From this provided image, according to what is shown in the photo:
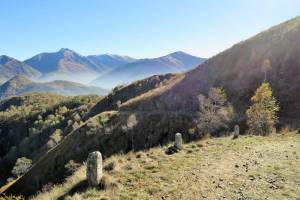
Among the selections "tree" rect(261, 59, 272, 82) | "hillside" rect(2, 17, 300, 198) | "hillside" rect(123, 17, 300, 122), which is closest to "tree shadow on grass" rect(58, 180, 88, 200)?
"hillside" rect(2, 17, 300, 198)

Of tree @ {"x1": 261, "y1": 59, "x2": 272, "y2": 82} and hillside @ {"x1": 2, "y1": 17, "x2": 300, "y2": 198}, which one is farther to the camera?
tree @ {"x1": 261, "y1": 59, "x2": 272, "y2": 82}

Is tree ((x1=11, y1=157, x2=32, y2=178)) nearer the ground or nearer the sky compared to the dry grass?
nearer the ground

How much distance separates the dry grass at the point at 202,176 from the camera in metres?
12.6

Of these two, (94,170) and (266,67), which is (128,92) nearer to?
(266,67)

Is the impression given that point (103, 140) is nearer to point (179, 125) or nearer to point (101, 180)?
point (179, 125)

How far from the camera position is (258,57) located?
90.8 metres

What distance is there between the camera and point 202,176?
47.8 feet

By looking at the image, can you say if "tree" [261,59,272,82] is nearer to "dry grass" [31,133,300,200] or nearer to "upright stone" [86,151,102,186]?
"dry grass" [31,133,300,200]

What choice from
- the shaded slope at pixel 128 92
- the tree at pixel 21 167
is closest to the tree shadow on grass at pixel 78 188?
the tree at pixel 21 167

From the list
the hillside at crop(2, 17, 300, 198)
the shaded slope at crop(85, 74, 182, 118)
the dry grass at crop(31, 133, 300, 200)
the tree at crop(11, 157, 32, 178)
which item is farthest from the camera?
the shaded slope at crop(85, 74, 182, 118)

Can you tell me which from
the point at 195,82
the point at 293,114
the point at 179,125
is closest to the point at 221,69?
the point at 195,82

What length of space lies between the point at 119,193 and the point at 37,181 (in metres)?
72.8

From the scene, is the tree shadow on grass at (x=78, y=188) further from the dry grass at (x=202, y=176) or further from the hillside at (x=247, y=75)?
the hillside at (x=247, y=75)

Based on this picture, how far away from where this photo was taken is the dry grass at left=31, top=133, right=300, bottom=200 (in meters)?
12.6
